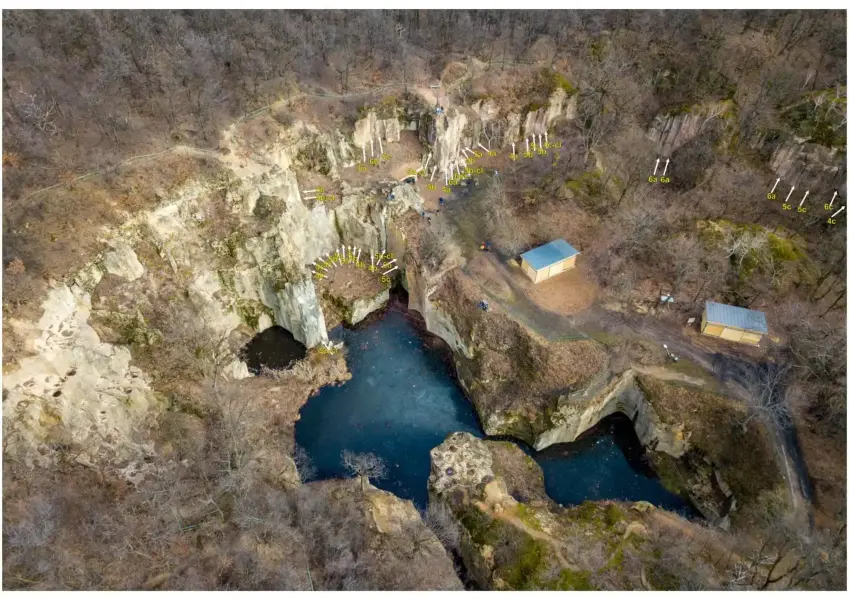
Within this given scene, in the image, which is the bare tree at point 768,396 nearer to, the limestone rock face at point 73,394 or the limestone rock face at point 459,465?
the limestone rock face at point 459,465

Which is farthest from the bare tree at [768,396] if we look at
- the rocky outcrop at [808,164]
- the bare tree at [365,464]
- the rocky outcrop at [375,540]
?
the bare tree at [365,464]

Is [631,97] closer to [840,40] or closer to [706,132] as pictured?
[706,132]

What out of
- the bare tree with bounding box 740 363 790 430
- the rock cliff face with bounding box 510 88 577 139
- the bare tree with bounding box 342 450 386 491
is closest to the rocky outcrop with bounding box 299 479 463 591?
the bare tree with bounding box 342 450 386 491

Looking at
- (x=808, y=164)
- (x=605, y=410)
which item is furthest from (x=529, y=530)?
(x=808, y=164)

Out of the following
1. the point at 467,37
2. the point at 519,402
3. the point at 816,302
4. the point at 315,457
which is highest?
the point at 467,37

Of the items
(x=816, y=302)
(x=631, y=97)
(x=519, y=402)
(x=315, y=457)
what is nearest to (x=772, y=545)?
(x=519, y=402)

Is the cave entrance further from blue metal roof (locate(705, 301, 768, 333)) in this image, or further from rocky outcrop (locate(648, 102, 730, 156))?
rocky outcrop (locate(648, 102, 730, 156))

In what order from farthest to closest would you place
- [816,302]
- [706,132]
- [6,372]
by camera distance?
1. [706,132]
2. [816,302]
3. [6,372]
